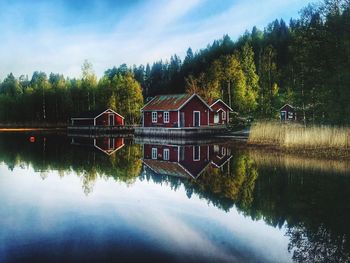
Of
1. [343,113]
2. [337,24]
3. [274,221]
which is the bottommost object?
[274,221]

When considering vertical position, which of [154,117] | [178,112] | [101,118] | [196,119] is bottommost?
[196,119]

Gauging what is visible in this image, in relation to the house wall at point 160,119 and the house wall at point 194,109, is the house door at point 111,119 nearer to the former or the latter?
the house wall at point 160,119

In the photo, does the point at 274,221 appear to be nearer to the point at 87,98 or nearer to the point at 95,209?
the point at 95,209

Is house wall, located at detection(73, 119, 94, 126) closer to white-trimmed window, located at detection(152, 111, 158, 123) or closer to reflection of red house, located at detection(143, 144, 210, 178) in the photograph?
white-trimmed window, located at detection(152, 111, 158, 123)

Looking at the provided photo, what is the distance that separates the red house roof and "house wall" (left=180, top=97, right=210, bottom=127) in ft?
1.86

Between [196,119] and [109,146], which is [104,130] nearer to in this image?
[196,119]

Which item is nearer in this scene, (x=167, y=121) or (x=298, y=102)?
(x=298, y=102)

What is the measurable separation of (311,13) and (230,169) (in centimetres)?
1913

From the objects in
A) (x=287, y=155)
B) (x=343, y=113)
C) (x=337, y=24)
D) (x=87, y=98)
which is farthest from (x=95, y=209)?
(x=87, y=98)

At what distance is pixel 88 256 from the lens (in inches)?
294

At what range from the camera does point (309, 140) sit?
81.0ft

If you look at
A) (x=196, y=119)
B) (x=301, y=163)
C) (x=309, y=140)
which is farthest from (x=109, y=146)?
(x=301, y=163)

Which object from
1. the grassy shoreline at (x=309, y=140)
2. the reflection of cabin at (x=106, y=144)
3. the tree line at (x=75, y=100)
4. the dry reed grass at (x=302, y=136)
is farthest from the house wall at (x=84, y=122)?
the grassy shoreline at (x=309, y=140)

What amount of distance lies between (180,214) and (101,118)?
54.1m
